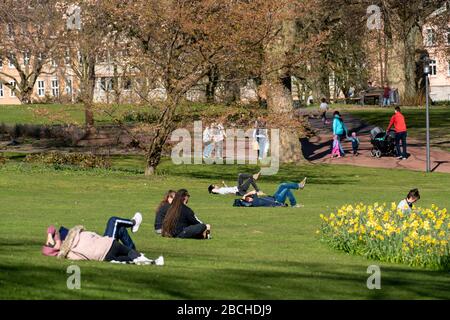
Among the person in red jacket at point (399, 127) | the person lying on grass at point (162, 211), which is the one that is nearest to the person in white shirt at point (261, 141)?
the person in red jacket at point (399, 127)

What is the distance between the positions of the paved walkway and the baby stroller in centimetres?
35

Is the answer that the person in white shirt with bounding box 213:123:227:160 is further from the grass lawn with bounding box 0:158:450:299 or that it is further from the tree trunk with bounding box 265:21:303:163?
the grass lawn with bounding box 0:158:450:299

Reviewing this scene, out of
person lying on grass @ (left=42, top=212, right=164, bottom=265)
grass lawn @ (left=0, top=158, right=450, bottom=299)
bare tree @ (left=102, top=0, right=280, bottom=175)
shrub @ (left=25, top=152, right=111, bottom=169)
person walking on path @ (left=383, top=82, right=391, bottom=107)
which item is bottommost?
grass lawn @ (left=0, top=158, right=450, bottom=299)

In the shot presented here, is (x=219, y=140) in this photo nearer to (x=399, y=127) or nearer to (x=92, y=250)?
(x=399, y=127)

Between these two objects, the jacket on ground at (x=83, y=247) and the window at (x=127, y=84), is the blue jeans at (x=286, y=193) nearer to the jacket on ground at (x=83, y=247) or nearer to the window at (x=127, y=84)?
the window at (x=127, y=84)

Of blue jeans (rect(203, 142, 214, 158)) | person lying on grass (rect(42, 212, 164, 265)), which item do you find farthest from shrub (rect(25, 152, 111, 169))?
person lying on grass (rect(42, 212, 164, 265))

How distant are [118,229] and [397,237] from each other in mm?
4578

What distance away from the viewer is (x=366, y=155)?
48.0m

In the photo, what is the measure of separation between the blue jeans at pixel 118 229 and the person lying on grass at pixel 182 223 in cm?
294

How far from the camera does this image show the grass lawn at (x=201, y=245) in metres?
14.2

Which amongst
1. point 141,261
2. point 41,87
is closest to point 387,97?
point 141,261

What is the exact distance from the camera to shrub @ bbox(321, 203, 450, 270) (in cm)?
1870
